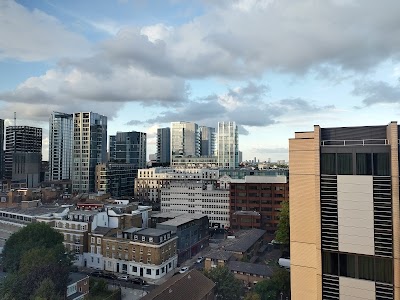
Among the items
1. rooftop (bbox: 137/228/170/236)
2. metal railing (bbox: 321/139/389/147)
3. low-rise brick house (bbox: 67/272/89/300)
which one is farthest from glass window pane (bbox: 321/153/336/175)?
rooftop (bbox: 137/228/170/236)

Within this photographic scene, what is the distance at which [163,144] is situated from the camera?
167125 mm

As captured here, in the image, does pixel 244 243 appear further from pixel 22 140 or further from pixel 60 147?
pixel 22 140

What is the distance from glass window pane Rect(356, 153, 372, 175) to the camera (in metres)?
12.8

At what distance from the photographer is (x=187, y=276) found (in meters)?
25.2

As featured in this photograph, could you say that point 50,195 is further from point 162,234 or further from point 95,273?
point 162,234

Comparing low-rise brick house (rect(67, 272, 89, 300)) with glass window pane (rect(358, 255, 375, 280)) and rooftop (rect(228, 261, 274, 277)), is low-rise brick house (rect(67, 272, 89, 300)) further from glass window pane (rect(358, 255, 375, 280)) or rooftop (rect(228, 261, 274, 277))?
glass window pane (rect(358, 255, 375, 280))

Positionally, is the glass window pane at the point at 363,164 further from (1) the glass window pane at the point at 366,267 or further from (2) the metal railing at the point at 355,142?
(1) the glass window pane at the point at 366,267

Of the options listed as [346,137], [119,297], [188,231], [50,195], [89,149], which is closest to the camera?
[346,137]

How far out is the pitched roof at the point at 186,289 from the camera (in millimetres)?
22094

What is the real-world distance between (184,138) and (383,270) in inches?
5314

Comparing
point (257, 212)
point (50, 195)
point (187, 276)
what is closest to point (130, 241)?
point (187, 276)

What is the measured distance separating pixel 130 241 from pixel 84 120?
219 ft

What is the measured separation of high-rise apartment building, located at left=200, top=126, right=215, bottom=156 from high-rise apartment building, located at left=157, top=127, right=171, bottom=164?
58.2 ft

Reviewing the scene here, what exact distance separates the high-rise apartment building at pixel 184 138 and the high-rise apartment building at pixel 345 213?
5080 inches
